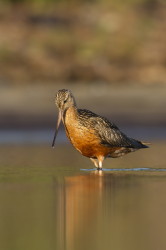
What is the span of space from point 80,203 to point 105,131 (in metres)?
3.33

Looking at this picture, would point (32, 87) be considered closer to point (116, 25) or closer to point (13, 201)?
point (116, 25)

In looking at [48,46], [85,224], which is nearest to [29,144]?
[48,46]

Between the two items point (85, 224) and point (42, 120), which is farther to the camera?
point (42, 120)

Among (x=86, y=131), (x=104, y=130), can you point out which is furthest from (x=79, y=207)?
(x=104, y=130)

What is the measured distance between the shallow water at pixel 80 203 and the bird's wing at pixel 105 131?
31 centimetres

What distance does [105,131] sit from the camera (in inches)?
528

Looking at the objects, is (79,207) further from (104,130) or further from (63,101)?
(104,130)

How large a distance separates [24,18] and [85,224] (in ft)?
51.2

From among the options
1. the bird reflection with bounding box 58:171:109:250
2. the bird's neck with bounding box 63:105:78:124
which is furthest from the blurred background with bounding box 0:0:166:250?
the bird's neck with bounding box 63:105:78:124

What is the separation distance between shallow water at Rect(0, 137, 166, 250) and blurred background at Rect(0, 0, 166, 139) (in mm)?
5075

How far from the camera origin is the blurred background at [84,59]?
20078 millimetres

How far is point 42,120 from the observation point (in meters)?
19.5

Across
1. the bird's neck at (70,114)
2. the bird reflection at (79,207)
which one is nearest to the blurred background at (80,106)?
the bird reflection at (79,207)

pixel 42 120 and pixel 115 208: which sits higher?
pixel 42 120
